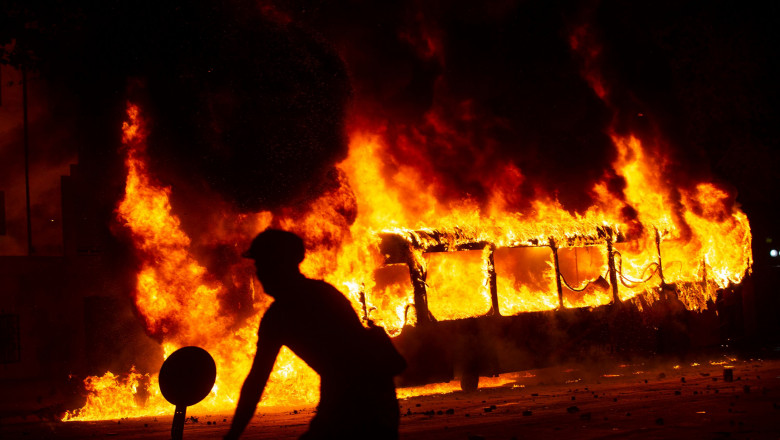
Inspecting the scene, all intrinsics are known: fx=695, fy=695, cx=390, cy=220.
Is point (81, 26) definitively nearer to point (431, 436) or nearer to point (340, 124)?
point (340, 124)

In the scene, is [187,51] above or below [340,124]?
above

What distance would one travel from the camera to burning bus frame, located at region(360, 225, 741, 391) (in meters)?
10.9

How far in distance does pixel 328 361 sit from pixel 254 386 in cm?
37

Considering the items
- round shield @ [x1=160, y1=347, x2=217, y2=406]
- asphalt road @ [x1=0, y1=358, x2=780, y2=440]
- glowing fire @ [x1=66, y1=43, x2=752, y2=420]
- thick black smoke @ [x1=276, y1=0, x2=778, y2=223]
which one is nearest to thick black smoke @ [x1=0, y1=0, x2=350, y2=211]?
glowing fire @ [x1=66, y1=43, x2=752, y2=420]

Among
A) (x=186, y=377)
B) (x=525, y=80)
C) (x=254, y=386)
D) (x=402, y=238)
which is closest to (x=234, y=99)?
(x=402, y=238)

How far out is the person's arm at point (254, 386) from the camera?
315 cm

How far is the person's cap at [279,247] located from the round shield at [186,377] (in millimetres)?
643

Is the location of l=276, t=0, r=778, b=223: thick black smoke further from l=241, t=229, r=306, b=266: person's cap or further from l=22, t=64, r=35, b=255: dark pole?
l=22, t=64, r=35, b=255: dark pole

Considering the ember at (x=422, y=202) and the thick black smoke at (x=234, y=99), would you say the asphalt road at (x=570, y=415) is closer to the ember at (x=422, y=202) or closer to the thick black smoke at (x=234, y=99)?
the ember at (x=422, y=202)

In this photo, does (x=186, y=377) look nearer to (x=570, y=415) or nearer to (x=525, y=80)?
(x=570, y=415)

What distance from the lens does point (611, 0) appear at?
1623 centimetres

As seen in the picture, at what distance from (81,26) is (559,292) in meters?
10.7

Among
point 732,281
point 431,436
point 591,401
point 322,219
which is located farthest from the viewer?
point 732,281

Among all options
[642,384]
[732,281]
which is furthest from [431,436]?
[732,281]
